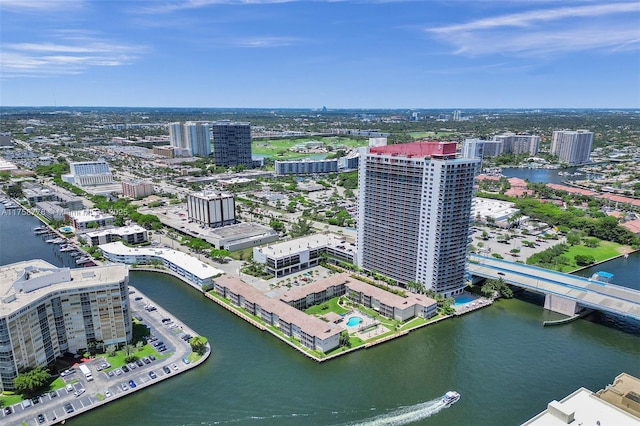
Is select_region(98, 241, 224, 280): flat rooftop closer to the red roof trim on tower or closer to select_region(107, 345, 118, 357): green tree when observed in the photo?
select_region(107, 345, 118, 357): green tree

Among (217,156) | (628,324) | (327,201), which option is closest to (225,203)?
(327,201)

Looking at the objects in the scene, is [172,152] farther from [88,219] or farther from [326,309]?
[326,309]

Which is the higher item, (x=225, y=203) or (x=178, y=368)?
(x=225, y=203)

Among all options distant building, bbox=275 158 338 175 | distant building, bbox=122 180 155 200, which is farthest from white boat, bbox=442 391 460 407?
distant building, bbox=275 158 338 175

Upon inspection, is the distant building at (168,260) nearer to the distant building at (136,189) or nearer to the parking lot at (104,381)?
the parking lot at (104,381)

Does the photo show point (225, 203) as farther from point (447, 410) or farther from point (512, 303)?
point (447, 410)

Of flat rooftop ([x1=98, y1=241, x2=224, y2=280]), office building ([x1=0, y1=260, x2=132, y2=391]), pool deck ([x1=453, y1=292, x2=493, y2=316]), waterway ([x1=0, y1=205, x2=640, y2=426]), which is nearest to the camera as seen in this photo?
waterway ([x1=0, y1=205, x2=640, y2=426])

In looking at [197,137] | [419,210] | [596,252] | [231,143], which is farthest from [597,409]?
[197,137]
